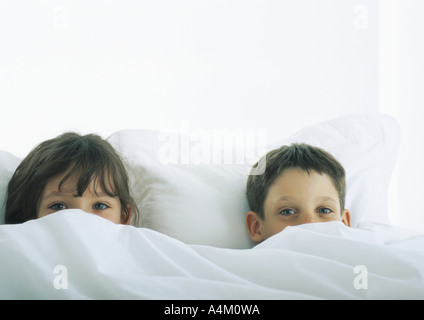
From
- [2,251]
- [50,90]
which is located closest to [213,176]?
[2,251]

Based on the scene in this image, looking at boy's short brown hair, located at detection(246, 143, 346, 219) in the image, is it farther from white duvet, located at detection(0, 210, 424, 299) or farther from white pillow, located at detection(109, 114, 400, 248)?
white duvet, located at detection(0, 210, 424, 299)

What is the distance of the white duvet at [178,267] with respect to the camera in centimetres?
60

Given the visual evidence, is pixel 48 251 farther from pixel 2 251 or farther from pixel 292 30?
pixel 292 30

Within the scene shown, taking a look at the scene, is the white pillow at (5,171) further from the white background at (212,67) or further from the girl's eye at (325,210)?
the girl's eye at (325,210)

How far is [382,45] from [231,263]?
1.38 metres

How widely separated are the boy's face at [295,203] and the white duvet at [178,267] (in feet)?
0.81

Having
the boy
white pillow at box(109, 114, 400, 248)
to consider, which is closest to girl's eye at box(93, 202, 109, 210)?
white pillow at box(109, 114, 400, 248)

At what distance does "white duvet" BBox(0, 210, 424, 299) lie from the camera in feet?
1.96

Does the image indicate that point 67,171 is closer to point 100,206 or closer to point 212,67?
point 100,206

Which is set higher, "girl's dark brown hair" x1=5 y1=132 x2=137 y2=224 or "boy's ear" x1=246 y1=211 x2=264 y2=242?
"girl's dark brown hair" x1=5 y1=132 x2=137 y2=224

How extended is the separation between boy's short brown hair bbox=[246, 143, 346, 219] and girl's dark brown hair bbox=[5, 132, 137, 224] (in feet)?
0.96

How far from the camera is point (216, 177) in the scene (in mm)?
1149

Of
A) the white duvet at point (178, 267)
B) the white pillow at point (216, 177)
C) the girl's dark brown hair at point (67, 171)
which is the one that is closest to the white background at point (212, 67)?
the white pillow at point (216, 177)

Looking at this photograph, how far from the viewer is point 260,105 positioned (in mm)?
1634
